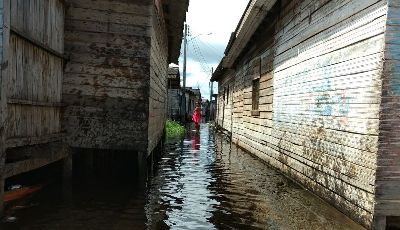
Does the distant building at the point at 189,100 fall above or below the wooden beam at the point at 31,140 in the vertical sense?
above

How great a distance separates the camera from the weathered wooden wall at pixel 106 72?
283 inches

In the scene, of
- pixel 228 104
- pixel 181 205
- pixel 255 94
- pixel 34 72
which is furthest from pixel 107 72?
pixel 228 104

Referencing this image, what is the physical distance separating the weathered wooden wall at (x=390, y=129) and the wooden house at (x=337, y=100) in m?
0.01

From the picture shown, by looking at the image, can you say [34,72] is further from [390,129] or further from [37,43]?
[390,129]

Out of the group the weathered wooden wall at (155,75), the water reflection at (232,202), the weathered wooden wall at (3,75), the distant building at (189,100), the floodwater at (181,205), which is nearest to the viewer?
the weathered wooden wall at (3,75)

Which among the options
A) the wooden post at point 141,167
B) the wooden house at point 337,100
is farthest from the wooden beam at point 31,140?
the wooden house at point 337,100

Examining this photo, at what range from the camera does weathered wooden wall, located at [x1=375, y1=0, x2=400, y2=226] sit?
15.3ft

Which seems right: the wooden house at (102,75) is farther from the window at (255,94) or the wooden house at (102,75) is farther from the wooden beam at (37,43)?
the window at (255,94)

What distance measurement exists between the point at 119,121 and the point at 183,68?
83.6ft

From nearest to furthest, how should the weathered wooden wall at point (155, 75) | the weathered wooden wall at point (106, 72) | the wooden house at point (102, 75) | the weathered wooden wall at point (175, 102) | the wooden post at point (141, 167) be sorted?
1. the wooden house at point (102, 75)
2. the weathered wooden wall at point (106, 72)
3. the wooden post at point (141, 167)
4. the weathered wooden wall at point (155, 75)
5. the weathered wooden wall at point (175, 102)

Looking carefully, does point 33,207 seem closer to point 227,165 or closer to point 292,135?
point 292,135

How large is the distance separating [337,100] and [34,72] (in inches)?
170

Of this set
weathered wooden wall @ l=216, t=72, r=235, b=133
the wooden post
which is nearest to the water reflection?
the wooden post

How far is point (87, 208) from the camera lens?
5.63 metres
